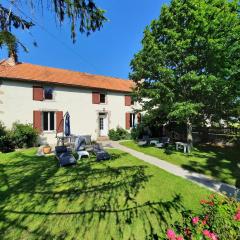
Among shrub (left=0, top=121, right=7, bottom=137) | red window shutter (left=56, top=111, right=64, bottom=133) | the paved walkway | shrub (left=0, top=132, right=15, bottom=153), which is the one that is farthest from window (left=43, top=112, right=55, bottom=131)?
the paved walkway

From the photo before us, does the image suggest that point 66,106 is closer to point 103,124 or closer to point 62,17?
point 103,124

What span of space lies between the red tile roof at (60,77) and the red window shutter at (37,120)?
2.94 metres

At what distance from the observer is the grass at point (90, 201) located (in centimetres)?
428

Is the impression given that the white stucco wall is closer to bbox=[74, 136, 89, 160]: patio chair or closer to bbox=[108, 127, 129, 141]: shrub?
bbox=[108, 127, 129, 141]: shrub

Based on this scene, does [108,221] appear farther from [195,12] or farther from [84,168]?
[195,12]

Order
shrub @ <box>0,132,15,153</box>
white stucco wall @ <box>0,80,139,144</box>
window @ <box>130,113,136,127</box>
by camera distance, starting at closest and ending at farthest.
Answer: shrub @ <box>0,132,15,153</box>, white stucco wall @ <box>0,80,139,144</box>, window @ <box>130,113,136,127</box>

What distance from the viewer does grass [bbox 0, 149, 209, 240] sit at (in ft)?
14.0

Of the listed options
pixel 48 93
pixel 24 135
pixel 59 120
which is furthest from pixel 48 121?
pixel 24 135

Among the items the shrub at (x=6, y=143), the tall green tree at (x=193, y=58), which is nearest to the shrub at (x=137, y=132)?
the tall green tree at (x=193, y=58)

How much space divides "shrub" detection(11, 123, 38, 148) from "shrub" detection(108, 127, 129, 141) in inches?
302

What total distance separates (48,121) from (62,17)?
15366mm

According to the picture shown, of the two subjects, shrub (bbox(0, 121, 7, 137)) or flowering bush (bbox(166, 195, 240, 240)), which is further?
shrub (bbox(0, 121, 7, 137))

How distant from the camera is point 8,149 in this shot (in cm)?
1415

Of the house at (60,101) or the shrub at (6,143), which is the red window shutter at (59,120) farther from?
the shrub at (6,143)
